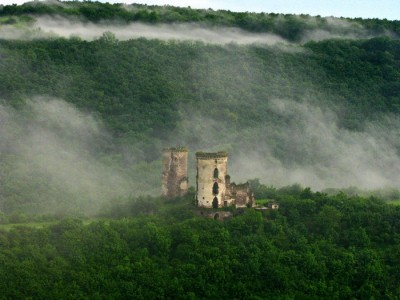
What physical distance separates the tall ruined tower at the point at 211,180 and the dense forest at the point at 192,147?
1.37 metres

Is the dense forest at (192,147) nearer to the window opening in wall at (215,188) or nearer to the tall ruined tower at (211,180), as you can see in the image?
the tall ruined tower at (211,180)

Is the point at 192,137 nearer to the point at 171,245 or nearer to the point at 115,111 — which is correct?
the point at 115,111

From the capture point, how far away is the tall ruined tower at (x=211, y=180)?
2062 inches

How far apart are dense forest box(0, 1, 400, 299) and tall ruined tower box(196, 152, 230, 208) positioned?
1.37 m

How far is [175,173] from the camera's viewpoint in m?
55.9

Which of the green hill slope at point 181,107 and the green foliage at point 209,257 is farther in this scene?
the green hill slope at point 181,107

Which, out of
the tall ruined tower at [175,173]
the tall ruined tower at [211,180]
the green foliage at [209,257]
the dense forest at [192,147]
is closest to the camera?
the green foliage at [209,257]

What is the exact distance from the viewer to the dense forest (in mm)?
47531

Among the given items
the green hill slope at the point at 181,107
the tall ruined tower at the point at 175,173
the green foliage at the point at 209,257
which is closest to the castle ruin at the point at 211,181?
the green foliage at the point at 209,257

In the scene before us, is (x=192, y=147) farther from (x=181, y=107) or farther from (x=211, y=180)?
(x=211, y=180)

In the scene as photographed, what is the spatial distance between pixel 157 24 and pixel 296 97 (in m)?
17.8

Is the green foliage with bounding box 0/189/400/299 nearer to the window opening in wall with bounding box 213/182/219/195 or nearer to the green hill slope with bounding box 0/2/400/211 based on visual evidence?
the window opening in wall with bounding box 213/182/219/195

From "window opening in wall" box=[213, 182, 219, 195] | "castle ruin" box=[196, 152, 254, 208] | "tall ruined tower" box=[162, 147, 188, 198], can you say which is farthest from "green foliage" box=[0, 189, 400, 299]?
"tall ruined tower" box=[162, 147, 188, 198]

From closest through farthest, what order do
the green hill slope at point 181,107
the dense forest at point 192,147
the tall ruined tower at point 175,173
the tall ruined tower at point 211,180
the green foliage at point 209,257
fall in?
1. the green foliage at point 209,257
2. the dense forest at point 192,147
3. the tall ruined tower at point 211,180
4. the tall ruined tower at point 175,173
5. the green hill slope at point 181,107
